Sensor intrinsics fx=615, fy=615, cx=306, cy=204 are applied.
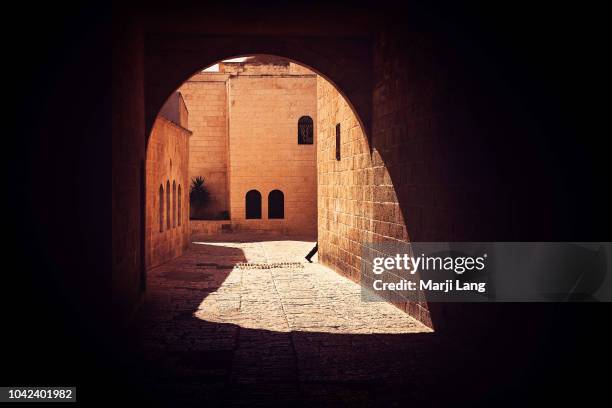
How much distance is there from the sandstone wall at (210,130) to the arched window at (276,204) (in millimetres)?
2882

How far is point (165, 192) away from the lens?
13.5 m

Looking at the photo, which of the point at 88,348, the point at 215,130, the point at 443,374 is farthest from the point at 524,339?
the point at 215,130

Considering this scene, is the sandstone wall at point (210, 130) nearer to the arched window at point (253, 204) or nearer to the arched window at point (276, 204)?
the arched window at point (253, 204)

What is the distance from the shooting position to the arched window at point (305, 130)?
23.3 metres

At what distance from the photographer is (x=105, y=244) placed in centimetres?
563

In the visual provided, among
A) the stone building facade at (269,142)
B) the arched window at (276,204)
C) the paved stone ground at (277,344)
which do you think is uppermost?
the stone building facade at (269,142)

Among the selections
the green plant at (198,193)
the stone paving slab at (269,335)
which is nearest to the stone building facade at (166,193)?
the stone paving slab at (269,335)

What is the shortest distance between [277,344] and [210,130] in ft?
68.8

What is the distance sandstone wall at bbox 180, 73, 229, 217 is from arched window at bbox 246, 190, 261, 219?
2213mm

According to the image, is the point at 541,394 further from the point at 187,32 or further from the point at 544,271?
the point at 187,32

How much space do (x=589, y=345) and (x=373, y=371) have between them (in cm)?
160

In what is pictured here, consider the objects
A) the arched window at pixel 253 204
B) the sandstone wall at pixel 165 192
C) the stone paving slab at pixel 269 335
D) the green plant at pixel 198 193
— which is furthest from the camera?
the green plant at pixel 198 193

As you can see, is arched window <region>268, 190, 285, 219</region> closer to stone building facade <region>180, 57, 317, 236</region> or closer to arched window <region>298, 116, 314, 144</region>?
stone building facade <region>180, 57, 317, 236</region>

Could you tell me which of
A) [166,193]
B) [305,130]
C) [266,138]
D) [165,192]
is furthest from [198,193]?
[165,192]
